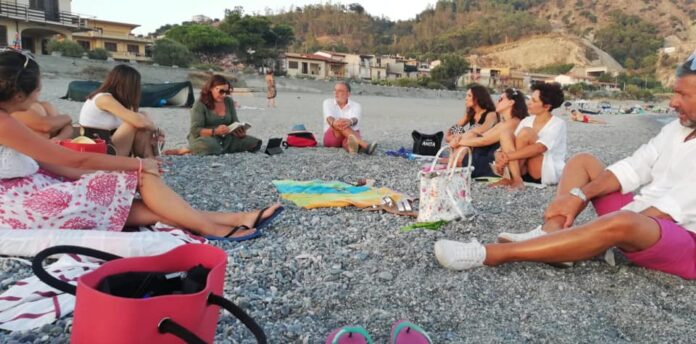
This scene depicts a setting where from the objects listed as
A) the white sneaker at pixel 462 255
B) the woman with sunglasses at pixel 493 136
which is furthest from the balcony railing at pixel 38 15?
the white sneaker at pixel 462 255

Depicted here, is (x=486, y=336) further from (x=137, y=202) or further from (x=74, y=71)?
(x=74, y=71)

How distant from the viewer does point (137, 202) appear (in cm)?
327

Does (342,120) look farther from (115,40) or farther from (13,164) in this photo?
(115,40)

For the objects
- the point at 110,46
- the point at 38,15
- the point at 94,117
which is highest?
the point at 38,15

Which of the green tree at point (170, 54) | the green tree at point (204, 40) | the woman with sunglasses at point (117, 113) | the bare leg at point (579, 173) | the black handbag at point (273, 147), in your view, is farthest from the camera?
the green tree at point (204, 40)

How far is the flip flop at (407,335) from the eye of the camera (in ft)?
6.88

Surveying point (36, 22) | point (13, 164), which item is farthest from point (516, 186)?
point (36, 22)

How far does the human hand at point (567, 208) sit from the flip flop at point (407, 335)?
1.36 metres

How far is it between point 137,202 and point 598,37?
132m

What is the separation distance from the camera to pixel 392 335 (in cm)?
212

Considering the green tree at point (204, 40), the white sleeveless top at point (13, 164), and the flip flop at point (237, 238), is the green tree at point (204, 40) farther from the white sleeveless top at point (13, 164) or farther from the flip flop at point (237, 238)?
the white sleeveless top at point (13, 164)

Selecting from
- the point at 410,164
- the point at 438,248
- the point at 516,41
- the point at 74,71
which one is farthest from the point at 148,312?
the point at 516,41

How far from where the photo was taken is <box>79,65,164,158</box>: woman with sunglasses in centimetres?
500

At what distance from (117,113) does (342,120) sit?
353 cm
